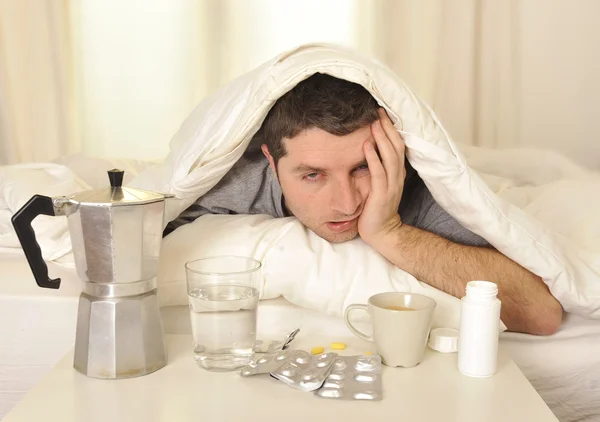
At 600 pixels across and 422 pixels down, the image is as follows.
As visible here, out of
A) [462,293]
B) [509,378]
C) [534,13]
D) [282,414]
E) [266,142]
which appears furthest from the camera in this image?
[534,13]

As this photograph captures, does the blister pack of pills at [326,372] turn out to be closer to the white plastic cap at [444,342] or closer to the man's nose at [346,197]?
the white plastic cap at [444,342]

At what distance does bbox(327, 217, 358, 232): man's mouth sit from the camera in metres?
1.07

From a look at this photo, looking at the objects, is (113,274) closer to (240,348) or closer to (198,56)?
(240,348)

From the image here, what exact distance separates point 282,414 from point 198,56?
73.5 inches

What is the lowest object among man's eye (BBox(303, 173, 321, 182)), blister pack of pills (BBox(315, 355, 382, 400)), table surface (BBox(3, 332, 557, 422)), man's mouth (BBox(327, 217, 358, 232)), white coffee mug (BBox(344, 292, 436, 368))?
table surface (BBox(3, 332, 557, 422))

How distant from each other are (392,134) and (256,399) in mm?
461

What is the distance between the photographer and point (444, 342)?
2.90ft

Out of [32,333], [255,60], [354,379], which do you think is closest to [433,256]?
[354,379]

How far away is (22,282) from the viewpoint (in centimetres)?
102

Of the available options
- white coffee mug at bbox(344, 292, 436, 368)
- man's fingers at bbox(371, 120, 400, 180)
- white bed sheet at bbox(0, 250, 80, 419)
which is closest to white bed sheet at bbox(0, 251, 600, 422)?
white bed sheet at bbox(0, 250, 80, 419)

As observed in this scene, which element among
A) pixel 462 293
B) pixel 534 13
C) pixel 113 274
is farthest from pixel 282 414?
pixel 534 13

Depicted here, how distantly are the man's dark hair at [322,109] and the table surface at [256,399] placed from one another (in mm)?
395

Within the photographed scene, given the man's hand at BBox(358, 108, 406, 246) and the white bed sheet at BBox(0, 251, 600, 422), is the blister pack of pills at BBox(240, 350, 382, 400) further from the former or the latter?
the man's hand at BBox(358, 108, 406, 246)

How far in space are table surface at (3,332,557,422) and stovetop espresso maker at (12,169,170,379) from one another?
3cm
